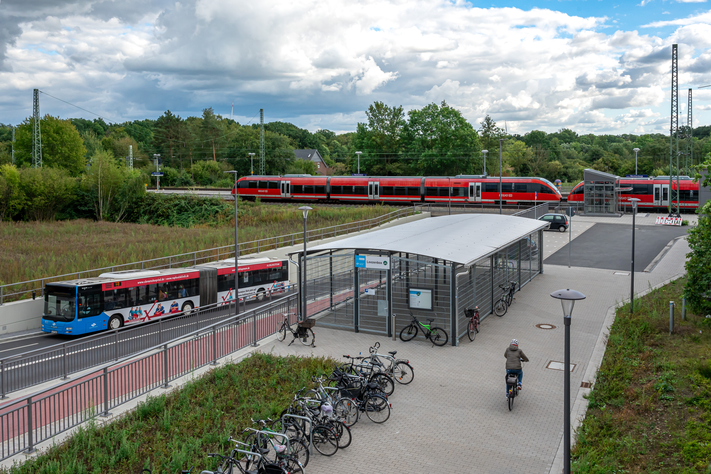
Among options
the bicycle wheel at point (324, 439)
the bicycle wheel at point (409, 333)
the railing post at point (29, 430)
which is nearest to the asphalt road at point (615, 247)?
the bicycle wheel at point (409, 333)

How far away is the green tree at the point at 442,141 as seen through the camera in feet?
235

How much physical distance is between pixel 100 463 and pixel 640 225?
39.6 m

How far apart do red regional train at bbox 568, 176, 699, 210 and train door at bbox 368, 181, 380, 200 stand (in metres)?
16.1

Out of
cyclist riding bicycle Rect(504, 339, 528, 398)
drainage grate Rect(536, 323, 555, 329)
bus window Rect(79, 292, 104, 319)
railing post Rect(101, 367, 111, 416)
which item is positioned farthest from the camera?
bus window Rect(79, 292, 104, 319)

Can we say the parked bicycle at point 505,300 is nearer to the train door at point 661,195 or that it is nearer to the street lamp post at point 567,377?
the street lamp post at point 567,377

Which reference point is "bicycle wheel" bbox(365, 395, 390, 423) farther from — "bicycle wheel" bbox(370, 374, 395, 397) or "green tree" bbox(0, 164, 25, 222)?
"green tree" bbox(0, 164, 25, 222)

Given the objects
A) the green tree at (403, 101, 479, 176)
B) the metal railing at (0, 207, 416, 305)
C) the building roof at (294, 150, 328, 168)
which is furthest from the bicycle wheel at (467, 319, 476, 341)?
the building roof at (294, 150, 328, 168)

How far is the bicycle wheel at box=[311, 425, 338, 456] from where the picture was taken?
9266 millimetres

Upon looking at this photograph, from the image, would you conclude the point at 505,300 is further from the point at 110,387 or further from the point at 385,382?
the point at 110,387

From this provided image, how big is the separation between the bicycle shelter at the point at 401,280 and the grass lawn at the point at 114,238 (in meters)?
14.0

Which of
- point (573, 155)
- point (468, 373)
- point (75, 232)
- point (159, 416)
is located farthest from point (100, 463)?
point (573, 155)

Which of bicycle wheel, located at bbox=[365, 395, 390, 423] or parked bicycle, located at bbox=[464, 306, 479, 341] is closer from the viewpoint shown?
bicycle wheel, located at bbox=[365, 395, 390, 423]

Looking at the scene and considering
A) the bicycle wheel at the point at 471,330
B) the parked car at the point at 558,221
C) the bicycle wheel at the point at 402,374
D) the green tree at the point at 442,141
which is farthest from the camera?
the green tree at the point at 442,141

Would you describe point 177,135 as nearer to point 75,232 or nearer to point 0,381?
point 75,232
